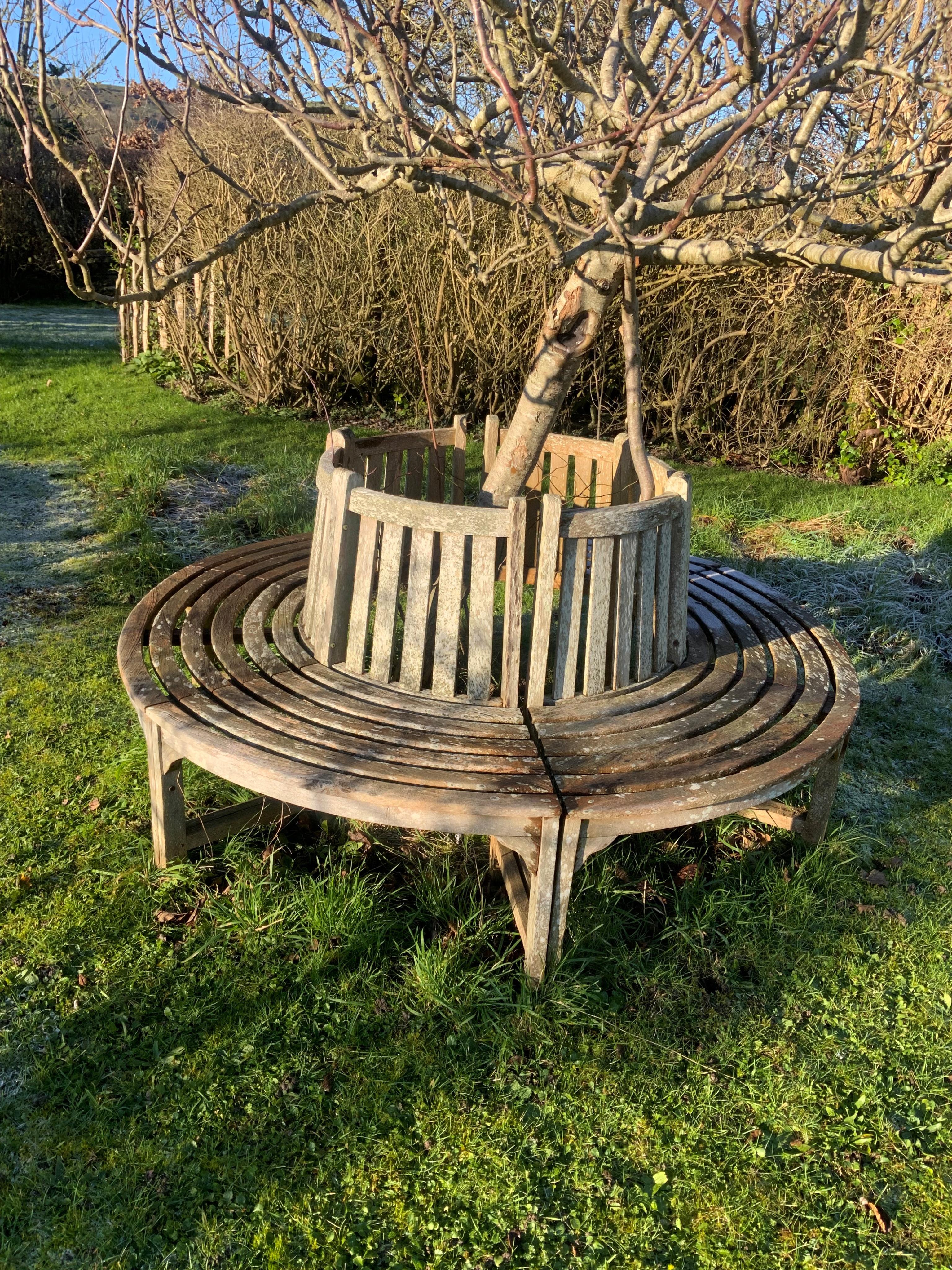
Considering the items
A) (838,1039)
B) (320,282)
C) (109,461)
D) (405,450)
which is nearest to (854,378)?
(320,282)

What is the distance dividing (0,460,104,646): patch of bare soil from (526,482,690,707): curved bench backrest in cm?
301

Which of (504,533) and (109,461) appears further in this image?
(109,461)

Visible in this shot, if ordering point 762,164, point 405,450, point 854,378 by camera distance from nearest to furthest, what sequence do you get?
point 405,450 < point 762,164 < point 854,378

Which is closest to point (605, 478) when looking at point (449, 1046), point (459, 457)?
point (459, 457)

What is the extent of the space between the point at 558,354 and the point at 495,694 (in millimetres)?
1150

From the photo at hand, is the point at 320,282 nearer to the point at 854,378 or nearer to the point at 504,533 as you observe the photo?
the point at 854,378

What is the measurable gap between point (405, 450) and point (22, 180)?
17764 mm

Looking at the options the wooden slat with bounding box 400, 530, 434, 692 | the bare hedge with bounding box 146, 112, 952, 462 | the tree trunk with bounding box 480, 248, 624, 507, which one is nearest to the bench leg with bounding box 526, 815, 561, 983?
the wooden slat with bounding box 400, 530, 434, 692

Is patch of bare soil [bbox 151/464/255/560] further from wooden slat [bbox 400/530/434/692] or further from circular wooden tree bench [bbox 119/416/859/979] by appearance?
wooden slat [bbox 400/530/434/692]

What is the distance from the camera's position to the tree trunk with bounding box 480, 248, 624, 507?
2992 mm

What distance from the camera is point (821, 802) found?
128 inches

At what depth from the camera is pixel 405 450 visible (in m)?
4.01

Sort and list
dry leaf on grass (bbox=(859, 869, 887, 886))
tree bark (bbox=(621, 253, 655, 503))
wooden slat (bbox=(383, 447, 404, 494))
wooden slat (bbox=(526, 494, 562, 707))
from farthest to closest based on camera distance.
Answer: wooden slat (bbox=(383, 447, 404, 494)), dry leaf on grass (bbox=(859, 869, 887, 886)), tree bark (bbox=(621, 253, 655, 503)), wooden slat (bbox=(526, 494, 562, 707))

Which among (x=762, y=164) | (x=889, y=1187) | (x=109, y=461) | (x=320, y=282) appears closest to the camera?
(x=889, y=1187)
